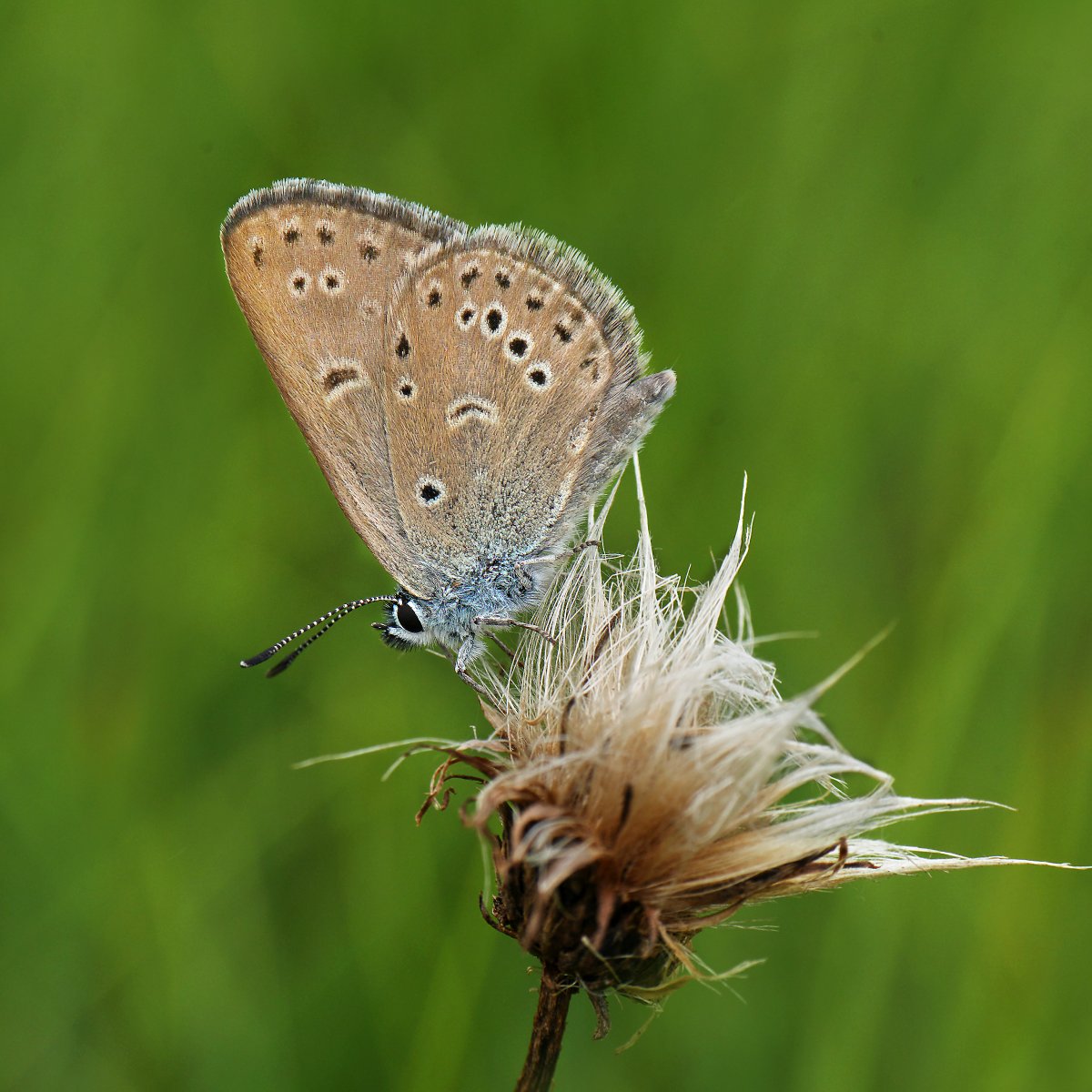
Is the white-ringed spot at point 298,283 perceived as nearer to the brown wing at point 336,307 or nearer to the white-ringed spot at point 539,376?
the brown wing at point 336,307

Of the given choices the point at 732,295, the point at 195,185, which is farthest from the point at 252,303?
the point at 732,295

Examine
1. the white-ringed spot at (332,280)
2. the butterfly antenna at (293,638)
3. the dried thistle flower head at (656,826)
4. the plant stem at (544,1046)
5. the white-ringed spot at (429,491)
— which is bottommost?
the plant stem at (544,1046)

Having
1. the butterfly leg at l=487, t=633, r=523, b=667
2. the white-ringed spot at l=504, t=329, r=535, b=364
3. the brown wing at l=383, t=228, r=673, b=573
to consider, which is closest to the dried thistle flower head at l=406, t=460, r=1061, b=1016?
the butterfly leg at l=487, t=633, r=523, b=667

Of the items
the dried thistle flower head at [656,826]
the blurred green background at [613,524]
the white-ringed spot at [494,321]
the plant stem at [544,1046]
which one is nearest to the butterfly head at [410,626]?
the blurred green background at [613,524]

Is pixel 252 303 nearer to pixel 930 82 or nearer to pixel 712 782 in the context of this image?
pixel 712 782

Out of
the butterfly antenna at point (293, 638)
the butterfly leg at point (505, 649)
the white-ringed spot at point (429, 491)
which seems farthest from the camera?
the white-ringed spot at point (429, 491)

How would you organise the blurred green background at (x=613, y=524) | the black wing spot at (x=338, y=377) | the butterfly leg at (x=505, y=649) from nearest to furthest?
1. the butterfly leg at (x=505, y=649)
2. the blurred green background at (x=613, y=524)
3. the black wing spot at (x=338, y=377)

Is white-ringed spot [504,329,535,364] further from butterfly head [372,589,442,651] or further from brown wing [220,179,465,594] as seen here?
butterfly head [372,589,442,651]

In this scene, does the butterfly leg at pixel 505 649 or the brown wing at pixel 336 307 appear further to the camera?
the brown wing at pixel 336 307
